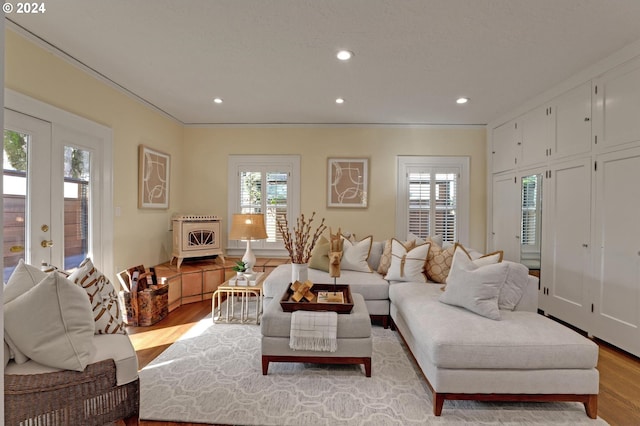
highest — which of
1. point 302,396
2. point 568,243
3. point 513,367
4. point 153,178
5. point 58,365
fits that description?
point 153,178

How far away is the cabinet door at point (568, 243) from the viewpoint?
2.98 metres

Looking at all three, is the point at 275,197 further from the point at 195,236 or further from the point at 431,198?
the point at 431,198

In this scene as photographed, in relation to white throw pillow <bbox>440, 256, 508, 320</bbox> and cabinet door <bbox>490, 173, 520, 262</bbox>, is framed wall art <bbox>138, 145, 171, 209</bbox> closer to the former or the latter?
white throw pillow <bbox>440, 256, 508, 320</bbox>

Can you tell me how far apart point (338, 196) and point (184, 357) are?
9.99 ft

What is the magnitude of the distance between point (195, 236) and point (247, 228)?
3.71 feet

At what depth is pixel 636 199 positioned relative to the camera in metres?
2.53

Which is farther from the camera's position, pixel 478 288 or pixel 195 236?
pixel 195 236

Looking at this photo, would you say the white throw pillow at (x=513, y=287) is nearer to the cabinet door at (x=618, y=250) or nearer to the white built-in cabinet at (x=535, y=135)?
the cabinet door at (x=618, y=250)

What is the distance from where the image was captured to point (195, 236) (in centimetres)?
420

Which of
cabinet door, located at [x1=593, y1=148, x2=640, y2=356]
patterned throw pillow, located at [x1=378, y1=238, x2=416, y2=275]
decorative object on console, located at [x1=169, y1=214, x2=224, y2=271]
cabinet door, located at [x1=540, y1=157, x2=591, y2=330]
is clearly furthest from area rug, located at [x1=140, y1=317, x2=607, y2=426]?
decorative object on console, located at [x1=169, y1=214, x2=224, y2=271]

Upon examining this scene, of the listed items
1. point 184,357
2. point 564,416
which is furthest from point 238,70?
point 564,416

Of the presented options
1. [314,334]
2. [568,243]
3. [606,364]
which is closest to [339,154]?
[568,243]

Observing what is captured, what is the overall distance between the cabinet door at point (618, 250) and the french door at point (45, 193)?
16.3 ft

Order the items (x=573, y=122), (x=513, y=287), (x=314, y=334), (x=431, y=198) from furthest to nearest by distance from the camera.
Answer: (x=431, y=198) → (x=573, y=122) → (x=513, y=287) → (x=314, y=334)
